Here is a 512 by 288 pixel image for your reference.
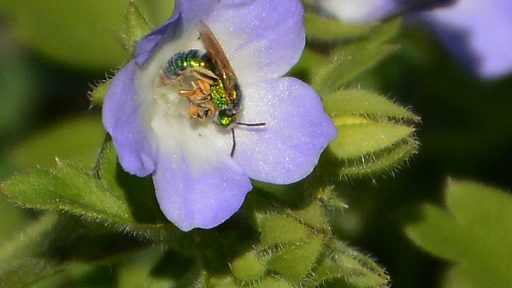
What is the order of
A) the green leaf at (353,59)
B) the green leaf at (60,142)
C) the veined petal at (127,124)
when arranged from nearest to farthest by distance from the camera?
the veined petal at (127,124) < the green leaf at (353,59) < the green leaf at (60,142)

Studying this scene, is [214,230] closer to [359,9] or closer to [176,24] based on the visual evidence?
[176,24]

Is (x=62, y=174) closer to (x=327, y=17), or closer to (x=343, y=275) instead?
(x=343, y=275)

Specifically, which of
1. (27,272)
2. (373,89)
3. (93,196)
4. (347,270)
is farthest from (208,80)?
(373,89)

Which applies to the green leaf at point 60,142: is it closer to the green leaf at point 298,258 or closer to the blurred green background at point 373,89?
the blurred green background at point 373,89

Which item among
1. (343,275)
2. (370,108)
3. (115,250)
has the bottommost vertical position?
(115,250)

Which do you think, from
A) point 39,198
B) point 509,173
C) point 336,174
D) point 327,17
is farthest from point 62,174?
point 509,173

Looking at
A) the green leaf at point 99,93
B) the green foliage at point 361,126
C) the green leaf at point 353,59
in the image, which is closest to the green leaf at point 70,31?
the green leaf at point 353,59

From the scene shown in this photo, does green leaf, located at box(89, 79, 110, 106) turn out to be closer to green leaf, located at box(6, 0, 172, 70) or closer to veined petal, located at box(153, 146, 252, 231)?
veined petal, located at box(153, 146, 252, 231)
